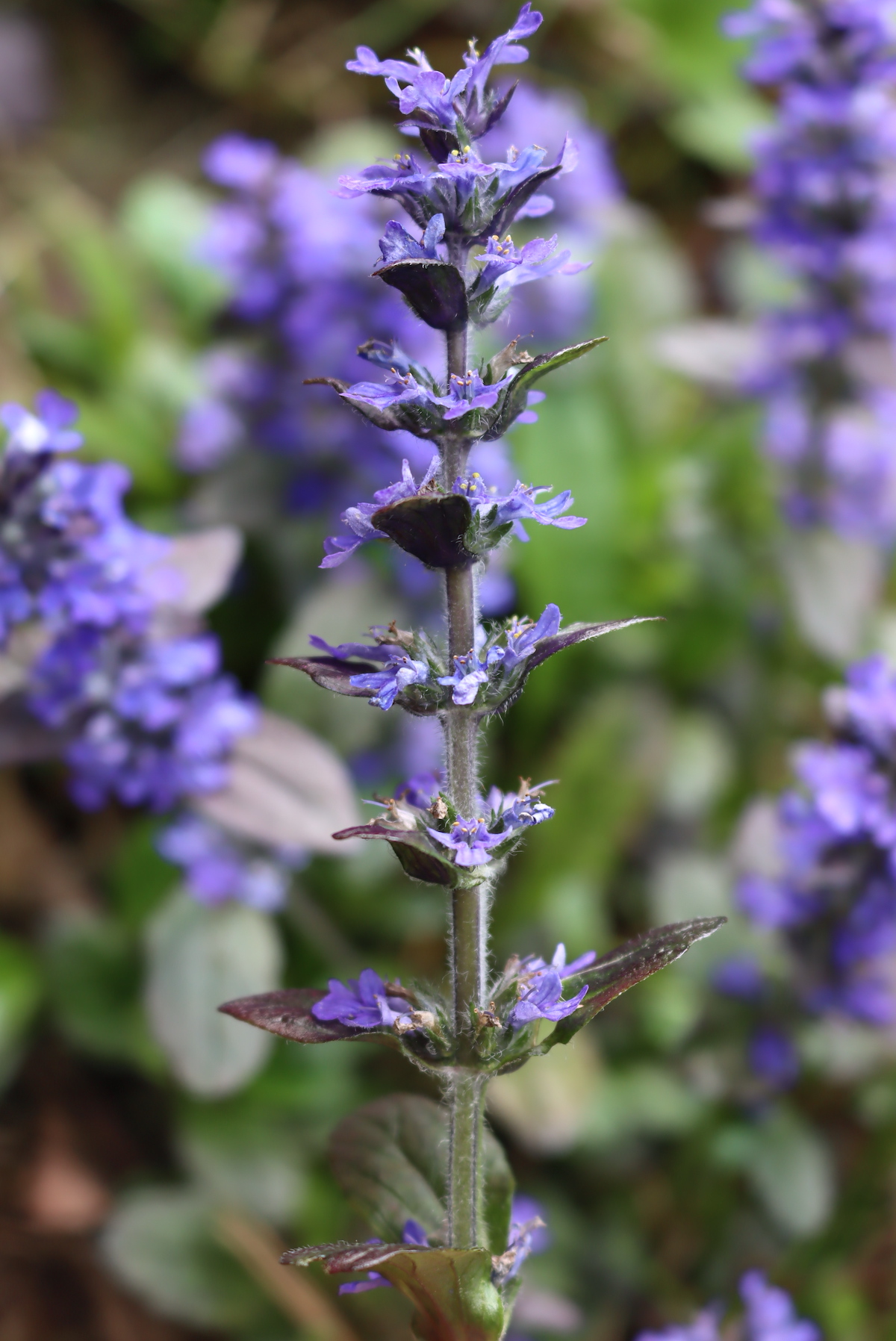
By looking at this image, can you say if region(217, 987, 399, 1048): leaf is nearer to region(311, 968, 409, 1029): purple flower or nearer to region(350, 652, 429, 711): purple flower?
region(311, 968, 409, 1029): purple flower

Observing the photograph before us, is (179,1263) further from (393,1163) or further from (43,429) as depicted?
(43,429)

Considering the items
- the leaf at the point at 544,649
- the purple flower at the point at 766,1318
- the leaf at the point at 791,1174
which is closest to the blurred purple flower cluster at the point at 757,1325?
the purple flower at the point at 766,1318

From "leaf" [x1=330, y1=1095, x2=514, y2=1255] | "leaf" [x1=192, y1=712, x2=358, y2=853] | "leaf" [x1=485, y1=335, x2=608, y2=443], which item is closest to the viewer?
"leaf" [x1=485, y1=335, x2=608, y2=443]

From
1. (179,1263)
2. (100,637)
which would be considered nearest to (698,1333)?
(179,1263)

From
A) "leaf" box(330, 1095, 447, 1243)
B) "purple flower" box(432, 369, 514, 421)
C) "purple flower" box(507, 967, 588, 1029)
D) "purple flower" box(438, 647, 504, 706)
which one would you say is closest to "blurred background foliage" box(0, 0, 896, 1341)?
"leaf" box(330, 1095, 447, 1243)

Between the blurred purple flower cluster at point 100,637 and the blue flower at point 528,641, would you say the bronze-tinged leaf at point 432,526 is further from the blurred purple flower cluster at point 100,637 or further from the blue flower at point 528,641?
the blurred purple flower cluster at point 100,637

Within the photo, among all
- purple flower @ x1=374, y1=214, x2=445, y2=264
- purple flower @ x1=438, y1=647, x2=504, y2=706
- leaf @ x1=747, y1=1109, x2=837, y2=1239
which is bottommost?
leaf @ x1=747, y1=1109, x2=837, y2=1239
